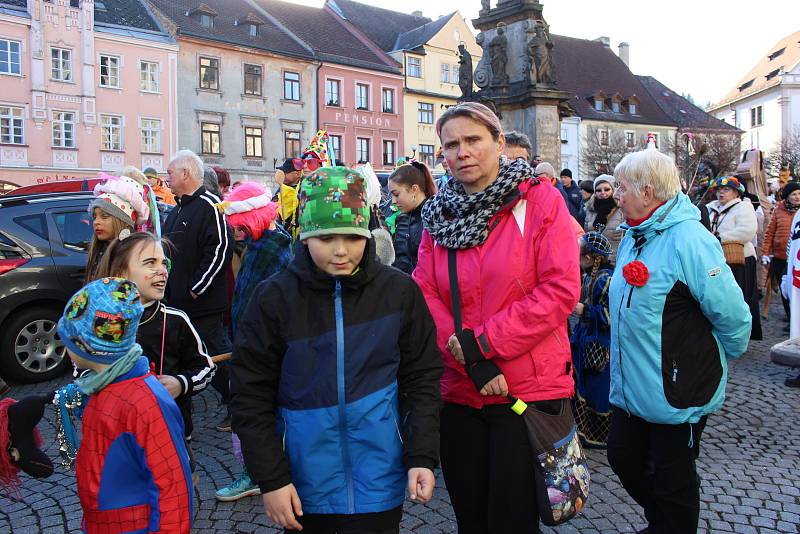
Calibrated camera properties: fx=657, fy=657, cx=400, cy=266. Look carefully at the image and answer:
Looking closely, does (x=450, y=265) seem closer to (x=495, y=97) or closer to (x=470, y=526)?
(x=470, y=526)

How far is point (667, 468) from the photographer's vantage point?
9.82 ft

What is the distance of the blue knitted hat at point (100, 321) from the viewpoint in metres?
2.28

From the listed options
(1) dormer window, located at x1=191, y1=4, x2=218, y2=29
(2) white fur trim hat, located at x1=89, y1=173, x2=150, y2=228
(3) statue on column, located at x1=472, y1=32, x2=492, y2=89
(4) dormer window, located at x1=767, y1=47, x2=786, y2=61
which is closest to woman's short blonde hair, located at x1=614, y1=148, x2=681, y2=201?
(2) white fur trim hat, located at x1=89, y1=173, x2=150, y2=228

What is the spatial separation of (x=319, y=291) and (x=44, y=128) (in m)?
32.0

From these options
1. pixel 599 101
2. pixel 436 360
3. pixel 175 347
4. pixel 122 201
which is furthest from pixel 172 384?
pixel 599 101

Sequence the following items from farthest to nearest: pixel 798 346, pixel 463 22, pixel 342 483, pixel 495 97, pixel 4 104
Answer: pixel 463 22 < pixel 4 104 < pixel 495 97 < pixel 798 346 < pixel 342 483

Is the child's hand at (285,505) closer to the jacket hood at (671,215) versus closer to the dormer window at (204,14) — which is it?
the jacket hood at (671,215)

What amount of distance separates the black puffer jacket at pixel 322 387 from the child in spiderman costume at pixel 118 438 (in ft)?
1.13

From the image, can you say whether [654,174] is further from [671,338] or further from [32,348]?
[32,348]

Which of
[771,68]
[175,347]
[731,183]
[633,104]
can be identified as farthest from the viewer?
[771,68]

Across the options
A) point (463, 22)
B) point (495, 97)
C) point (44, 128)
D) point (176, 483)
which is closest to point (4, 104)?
point (44, 128)

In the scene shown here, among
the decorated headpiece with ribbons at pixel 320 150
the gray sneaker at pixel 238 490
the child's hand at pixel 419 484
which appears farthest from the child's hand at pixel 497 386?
the decorated headpiece with ribbons at pixel 320 150

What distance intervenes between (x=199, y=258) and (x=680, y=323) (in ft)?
11.6

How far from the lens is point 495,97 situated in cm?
1192
